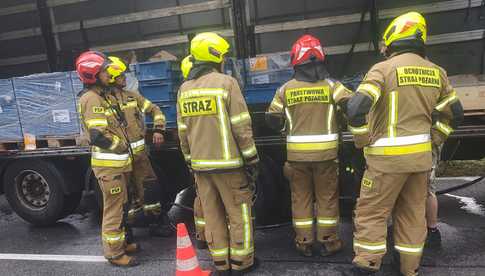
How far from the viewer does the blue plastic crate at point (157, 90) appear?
4496mm

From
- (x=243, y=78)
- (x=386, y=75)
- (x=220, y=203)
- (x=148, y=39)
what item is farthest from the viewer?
(x=148, y=39)

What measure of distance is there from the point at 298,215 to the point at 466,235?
5.39 ft

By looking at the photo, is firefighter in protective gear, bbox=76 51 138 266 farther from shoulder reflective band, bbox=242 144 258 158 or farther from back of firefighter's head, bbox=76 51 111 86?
shoulder reflective band, bbox=242 144 258 158

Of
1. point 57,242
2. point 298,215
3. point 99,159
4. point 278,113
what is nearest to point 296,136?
A: point 278,113

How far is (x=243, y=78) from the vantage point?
477 cm

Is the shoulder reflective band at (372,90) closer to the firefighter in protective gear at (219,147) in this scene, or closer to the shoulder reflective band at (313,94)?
the shoulder reflective band at (313,94)

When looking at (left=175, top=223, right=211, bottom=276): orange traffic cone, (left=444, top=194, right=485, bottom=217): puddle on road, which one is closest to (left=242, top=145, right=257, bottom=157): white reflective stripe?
(left=175, top=223, right=211, bottom=276): orange traffic cone

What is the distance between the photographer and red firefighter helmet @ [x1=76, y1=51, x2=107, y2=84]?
374 cm

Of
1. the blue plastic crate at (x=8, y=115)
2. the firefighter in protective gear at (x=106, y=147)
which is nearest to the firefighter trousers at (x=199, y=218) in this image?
the firefighter in protective gear at (x=106, y=147)

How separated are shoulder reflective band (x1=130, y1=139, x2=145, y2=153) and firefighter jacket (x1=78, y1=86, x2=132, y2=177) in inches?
5.8

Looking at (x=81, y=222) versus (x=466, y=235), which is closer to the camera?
(x=466, y=235)

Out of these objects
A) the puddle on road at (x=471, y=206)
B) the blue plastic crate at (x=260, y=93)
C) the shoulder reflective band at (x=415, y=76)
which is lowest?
the puddle on road at (x=471, y=206)

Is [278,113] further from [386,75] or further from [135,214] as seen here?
[135,214]

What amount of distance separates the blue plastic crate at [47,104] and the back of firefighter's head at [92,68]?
0.95 metres
